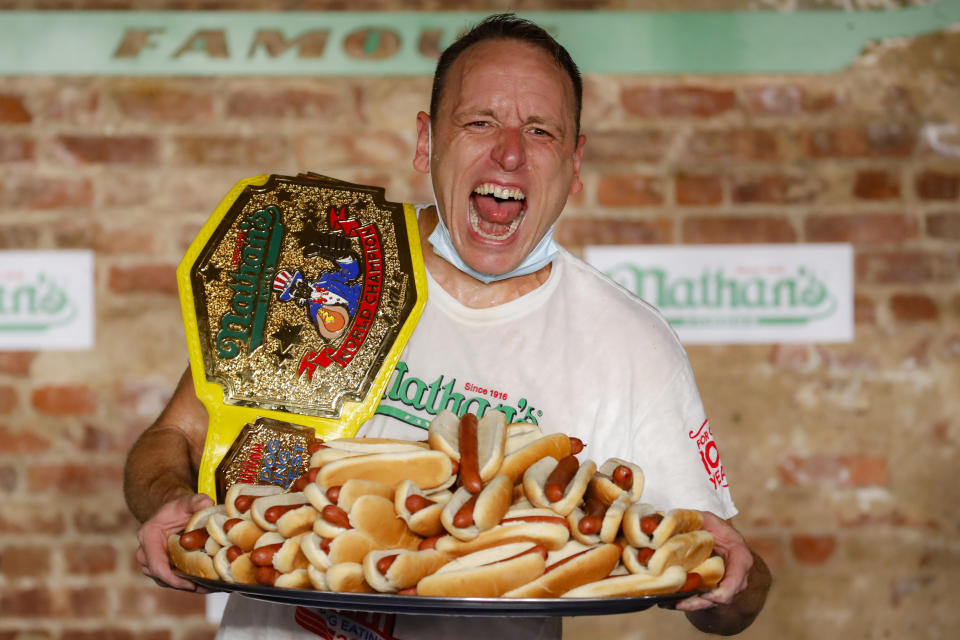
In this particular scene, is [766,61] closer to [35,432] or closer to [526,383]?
[526,383]

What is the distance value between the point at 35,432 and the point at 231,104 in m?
1.10

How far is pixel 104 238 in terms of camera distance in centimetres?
297

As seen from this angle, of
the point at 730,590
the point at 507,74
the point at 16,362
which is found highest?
the point at 507,74

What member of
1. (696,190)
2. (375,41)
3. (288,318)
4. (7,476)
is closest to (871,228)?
(696,190)

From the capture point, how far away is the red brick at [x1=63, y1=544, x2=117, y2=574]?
9.79 feet

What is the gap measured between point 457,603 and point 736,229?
2274 mm

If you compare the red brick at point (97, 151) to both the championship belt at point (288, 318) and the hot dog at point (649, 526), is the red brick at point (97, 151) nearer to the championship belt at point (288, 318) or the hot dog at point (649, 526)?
the championship belt at point (288, 318)

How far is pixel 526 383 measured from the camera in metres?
1.63

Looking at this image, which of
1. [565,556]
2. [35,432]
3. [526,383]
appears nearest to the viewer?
[565,556]

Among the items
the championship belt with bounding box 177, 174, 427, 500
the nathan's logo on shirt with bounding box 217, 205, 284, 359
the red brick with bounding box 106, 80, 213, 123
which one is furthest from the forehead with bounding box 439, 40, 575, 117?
the red brick with bounding box 106, 80, 213, 123

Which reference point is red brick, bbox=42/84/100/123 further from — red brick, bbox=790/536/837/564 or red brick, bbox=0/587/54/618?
red brick, bbox=790/536/837/564

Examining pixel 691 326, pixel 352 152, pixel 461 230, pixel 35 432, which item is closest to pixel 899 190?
pixel 691 326

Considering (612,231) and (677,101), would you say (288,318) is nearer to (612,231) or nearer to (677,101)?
(612,231)

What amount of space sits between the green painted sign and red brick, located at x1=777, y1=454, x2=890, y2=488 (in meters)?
1.16
